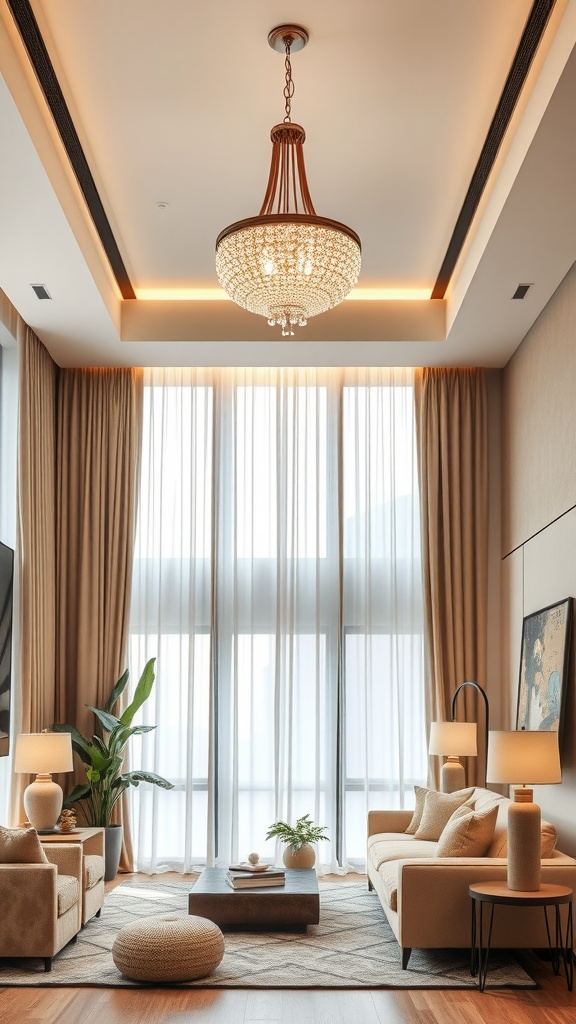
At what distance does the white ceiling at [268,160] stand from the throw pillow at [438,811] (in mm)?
2974

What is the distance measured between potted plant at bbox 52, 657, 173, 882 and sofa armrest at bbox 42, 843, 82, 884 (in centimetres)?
159

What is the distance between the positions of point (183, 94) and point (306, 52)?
638 mm

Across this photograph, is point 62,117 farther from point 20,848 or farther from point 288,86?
point 20,848

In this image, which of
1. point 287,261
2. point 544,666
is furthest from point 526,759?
point 287,261

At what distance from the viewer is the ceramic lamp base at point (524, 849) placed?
14.7 feet

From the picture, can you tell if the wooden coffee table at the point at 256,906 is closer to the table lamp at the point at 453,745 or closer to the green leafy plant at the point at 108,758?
the table lamp at the point at 453,745

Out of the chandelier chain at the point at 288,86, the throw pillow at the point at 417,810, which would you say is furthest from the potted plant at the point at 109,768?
the chandelier chain at the point at 288,86

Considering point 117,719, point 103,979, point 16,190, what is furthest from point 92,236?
point 103,979

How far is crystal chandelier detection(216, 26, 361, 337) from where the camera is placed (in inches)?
148

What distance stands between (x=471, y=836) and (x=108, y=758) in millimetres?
2921

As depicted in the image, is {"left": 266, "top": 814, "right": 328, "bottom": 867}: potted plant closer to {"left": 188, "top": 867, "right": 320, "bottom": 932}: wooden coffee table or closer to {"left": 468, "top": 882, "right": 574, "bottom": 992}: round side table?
{"left": 188, "top": 867, "right": 320, "bottom": 932}: wooden coffee table

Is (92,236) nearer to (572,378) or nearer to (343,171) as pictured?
(343,171)

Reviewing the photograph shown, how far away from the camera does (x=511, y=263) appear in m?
5.52

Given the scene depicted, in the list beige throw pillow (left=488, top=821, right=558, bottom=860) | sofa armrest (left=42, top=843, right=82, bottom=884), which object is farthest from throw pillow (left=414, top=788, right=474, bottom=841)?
sofa armrest (left=42, top=843, right=82, bottom=884)
